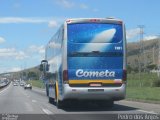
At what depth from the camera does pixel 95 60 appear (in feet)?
77.7

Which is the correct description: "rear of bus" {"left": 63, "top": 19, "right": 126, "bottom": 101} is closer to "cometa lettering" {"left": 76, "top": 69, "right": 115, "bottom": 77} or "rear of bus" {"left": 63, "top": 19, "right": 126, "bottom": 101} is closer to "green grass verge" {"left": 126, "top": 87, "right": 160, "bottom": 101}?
"cometa lettering" {"left": 76, "top": 69, "right": 115, "bottom": 77}

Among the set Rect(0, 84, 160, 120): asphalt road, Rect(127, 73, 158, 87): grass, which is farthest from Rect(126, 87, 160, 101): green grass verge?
Rect(127, 73, 158, 87): grass

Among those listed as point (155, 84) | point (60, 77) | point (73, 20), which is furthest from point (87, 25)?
point (155, 84)

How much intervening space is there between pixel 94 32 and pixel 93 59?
127 centimetres

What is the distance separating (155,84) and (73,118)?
227 ft

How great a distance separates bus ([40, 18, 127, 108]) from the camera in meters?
23.4

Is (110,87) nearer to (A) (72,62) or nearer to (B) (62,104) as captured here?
(A) (72,62)

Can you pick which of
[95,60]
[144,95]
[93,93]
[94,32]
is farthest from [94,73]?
[144,95]

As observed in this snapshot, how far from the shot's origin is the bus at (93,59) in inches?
922

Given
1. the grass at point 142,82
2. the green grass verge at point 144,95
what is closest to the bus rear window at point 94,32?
the green grass verge at point 144,95

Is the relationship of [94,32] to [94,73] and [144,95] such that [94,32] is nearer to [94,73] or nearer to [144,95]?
[94,73]

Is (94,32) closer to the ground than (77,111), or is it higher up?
higher up

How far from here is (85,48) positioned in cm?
2367

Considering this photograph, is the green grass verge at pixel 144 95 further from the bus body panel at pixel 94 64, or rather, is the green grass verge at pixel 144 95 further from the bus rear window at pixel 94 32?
the bus rear window at pixel 94 32
